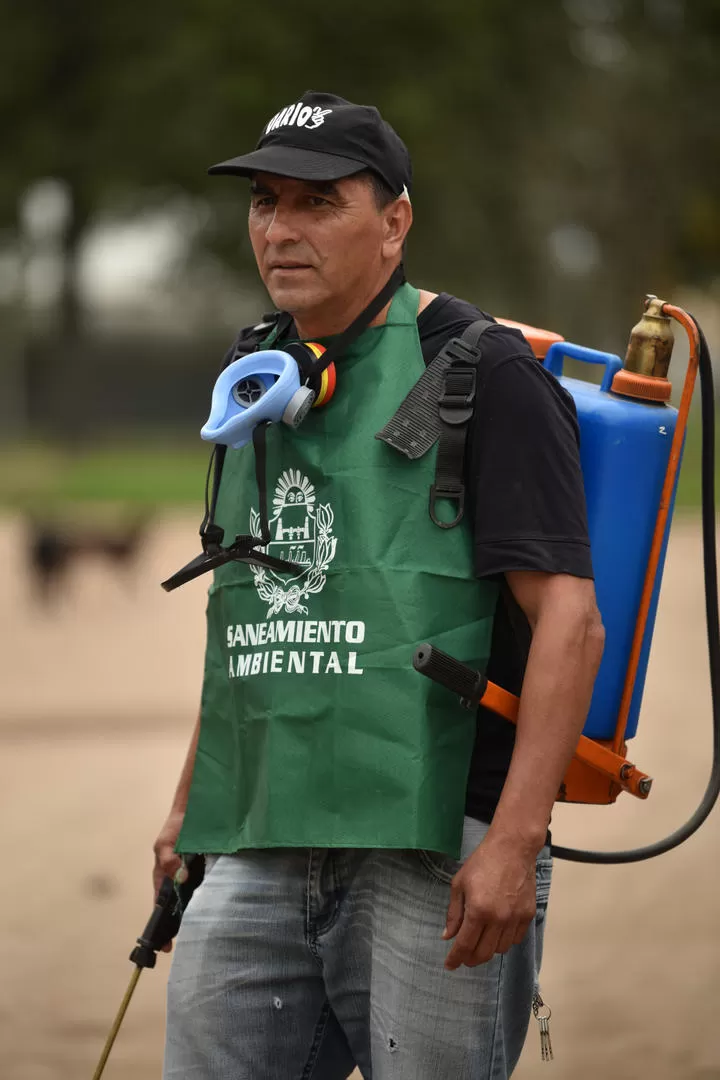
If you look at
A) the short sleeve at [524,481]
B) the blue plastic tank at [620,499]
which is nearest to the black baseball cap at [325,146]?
the short sleeve at [524,481]

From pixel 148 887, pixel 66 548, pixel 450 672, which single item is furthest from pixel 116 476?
pixel 450 672

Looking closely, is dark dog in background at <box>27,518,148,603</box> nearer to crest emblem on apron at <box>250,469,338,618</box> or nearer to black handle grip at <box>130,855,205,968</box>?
black handle grip at <box>130,855,205,968</box>

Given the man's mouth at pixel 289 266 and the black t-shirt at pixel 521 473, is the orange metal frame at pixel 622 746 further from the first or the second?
the man's mouth at pixel 289 266

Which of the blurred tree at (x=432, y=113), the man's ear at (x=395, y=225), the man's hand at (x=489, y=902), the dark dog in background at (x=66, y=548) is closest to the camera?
the man's hand at (x=489, y=902)

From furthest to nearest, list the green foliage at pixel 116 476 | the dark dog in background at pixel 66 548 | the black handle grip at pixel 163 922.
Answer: the green foliage at pixel 116 476
the dark dog in background at pixel 66 548
the black handle grip at pixel 163 922

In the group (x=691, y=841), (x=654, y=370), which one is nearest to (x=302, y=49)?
(x=691, y=841)

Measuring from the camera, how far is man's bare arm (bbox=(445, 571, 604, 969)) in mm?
2648

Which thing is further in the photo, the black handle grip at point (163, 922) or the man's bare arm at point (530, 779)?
the black handle grip at point (163, 922)

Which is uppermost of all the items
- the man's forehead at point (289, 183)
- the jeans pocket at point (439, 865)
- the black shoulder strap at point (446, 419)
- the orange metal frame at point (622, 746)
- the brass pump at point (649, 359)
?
the man's forehead at point (289, 183)

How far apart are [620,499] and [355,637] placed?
0.50 m

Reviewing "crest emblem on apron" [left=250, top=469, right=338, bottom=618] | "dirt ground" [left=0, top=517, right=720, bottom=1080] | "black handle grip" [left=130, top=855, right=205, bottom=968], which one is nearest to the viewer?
"crest emblem on apron" [left=250, top=469, right=338, bottom=618]

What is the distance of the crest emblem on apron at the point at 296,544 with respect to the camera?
2.87m

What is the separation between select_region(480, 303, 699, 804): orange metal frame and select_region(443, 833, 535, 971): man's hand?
285mm

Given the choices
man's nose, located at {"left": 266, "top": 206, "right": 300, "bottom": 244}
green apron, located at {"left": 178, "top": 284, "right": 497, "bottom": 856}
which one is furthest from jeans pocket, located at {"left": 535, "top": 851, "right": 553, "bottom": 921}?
man's nose, located at {"left": 266, "top": 206, "right": 300, "bottom": 244}
